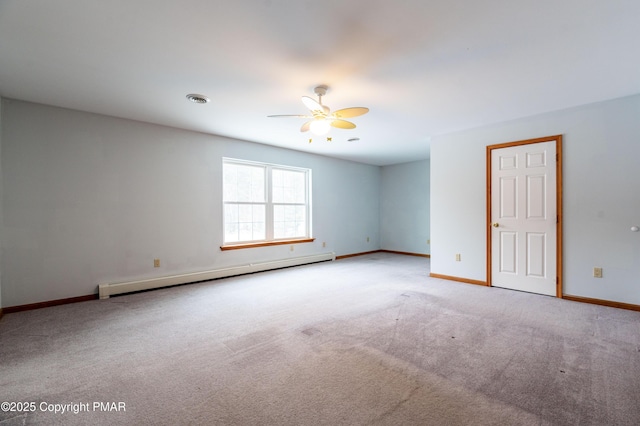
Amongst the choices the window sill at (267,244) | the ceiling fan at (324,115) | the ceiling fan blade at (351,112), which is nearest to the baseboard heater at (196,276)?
the window sill at (267,244)

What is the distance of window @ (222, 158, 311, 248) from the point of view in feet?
17.3

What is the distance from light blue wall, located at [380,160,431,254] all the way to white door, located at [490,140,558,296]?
2.94 m

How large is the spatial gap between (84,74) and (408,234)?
6.97 meters

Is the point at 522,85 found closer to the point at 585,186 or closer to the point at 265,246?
the point at 585,186

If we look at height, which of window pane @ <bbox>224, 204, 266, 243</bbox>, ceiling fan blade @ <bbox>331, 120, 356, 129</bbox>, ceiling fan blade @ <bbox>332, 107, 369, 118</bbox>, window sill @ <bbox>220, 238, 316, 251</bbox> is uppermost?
ceiling fan blade @ <bbox>332, 107, 369, 118</bbox>

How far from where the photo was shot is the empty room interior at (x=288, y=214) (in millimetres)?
1871

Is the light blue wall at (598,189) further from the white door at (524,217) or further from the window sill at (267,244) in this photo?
the window sill at (267,244)

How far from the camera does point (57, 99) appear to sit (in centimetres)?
337

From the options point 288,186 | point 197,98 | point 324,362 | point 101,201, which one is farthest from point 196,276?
point 324,362

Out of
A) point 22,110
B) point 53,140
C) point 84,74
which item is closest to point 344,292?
point 84,74

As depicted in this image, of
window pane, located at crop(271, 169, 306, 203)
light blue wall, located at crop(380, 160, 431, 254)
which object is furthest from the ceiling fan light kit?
light blue wall, located at crop(380, 160, 431, 254)

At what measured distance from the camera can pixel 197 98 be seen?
11.0 ft

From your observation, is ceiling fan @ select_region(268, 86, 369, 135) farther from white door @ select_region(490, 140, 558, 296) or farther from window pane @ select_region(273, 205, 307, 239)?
window pane @ select_region(273, 205, 307, 239)

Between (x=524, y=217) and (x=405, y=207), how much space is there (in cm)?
370
